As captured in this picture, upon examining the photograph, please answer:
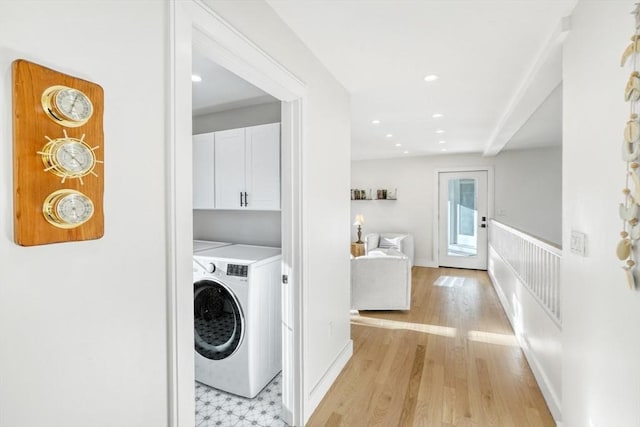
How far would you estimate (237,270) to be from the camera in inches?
82.4

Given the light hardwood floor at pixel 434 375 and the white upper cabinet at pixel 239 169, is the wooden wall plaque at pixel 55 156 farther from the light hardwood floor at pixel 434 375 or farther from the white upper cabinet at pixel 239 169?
the light hardwood floor at pixel 434 375

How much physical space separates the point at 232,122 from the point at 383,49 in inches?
58.5

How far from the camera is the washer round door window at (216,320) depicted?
2158 millimetres

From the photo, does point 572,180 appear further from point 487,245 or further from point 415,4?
point 487,245

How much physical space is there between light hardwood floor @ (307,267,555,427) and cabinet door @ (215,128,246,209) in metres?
1.62

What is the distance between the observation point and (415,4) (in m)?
1.56

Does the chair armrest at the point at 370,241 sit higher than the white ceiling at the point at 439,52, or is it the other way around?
the white ceiling at the point at 439,52

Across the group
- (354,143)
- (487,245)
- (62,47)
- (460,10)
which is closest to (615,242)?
(460,10)

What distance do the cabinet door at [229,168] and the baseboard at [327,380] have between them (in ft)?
4.60

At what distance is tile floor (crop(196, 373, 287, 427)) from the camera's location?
1998mm

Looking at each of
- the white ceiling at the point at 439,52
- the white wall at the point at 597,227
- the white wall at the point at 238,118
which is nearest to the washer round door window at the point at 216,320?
the white wall at the point at 238,118

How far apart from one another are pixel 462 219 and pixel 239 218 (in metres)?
5.02

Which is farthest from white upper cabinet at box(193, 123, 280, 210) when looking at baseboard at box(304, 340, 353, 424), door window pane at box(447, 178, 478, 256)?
door window pane at box(447, 178, 478, 256)

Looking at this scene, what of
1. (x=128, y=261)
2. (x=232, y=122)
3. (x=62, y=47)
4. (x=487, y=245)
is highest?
(x=232, y=122)
